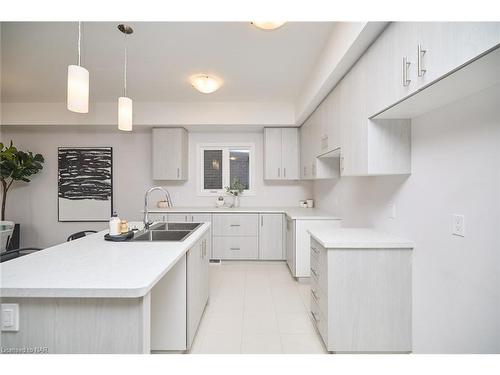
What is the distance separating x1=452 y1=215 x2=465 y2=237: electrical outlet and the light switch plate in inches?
85.9

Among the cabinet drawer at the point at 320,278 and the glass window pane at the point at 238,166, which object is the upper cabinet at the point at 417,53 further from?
the glass window pane at the point at 238,166

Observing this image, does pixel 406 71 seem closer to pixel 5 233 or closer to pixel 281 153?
pixel 281 153

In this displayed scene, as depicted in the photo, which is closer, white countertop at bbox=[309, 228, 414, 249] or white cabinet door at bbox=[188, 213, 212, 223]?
white countertop at bbox=[309, 228, 414, 249]

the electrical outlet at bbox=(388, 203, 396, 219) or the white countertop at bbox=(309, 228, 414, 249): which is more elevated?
the electrical outlet at bbox=(388, 203, 396, 219)

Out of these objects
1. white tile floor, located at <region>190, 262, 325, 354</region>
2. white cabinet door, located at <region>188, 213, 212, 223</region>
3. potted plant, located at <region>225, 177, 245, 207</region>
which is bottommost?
white tile floor, located at <region>190, 262, 325, 354</region>

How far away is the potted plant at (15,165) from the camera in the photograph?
3975 mm

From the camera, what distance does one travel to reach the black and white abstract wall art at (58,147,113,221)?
457 cm

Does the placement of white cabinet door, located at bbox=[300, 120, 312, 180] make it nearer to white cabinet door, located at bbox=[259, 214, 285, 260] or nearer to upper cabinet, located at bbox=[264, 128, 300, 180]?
upper cabinet, located at bbox=[264, 128, 300, 180]

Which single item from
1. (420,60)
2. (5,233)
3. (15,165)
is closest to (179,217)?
(5,233)

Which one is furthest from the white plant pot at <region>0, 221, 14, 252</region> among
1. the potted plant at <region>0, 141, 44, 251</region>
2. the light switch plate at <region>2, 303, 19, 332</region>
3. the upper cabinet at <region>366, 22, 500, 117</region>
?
the upper cabinet at <region>366, 22, 500, 117</region>

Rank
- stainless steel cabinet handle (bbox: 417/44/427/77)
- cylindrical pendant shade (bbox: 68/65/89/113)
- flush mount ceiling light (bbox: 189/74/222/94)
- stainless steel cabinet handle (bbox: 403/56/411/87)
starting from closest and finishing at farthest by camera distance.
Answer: stainless steel cabinet handle (bbox: 417/44/427/77) → stainless steel cabinet handle (bbox: 403/56/411/87) → cylindrical pendant shade (bbox: 68/65/89/113) → flush mount ceiling light (bbox: 189/74/222/94)

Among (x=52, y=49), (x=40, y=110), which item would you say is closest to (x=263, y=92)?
(x=52, y=49)
